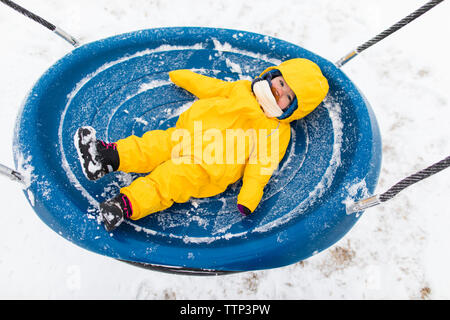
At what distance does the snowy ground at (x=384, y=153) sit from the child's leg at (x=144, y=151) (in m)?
0.50

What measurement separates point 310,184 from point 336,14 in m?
1.48

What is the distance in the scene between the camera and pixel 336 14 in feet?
7.36

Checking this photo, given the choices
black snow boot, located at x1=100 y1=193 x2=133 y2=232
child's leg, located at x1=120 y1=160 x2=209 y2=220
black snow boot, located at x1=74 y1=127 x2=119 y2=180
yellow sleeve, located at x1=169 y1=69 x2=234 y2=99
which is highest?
yellow sleeve, located at x1=169 y1=69 x2=234 y2=99

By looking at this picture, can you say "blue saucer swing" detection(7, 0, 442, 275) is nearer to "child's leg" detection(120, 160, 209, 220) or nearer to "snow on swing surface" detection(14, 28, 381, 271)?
"snow on swing surface" detection(14, 28, 381, 271)

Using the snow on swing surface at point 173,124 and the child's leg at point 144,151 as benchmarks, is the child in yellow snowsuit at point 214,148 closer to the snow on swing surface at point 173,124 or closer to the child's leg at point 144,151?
the child's leg at point 144,151

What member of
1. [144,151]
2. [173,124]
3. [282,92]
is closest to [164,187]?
[144,151]

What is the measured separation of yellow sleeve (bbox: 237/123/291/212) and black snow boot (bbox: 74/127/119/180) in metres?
0.51

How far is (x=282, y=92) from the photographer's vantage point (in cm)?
125

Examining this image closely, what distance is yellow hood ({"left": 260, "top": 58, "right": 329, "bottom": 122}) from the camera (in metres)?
1.21

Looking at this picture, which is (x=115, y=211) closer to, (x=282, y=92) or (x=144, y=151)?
(x=144, y=151)

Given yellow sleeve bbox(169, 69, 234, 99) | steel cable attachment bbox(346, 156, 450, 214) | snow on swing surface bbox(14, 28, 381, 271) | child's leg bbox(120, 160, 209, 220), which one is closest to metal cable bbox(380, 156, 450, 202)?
steel cable attachment bbox(346, 156, 450, 214)

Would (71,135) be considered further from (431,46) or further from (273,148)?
(431,46)

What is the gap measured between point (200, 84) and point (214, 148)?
0.38 meters
